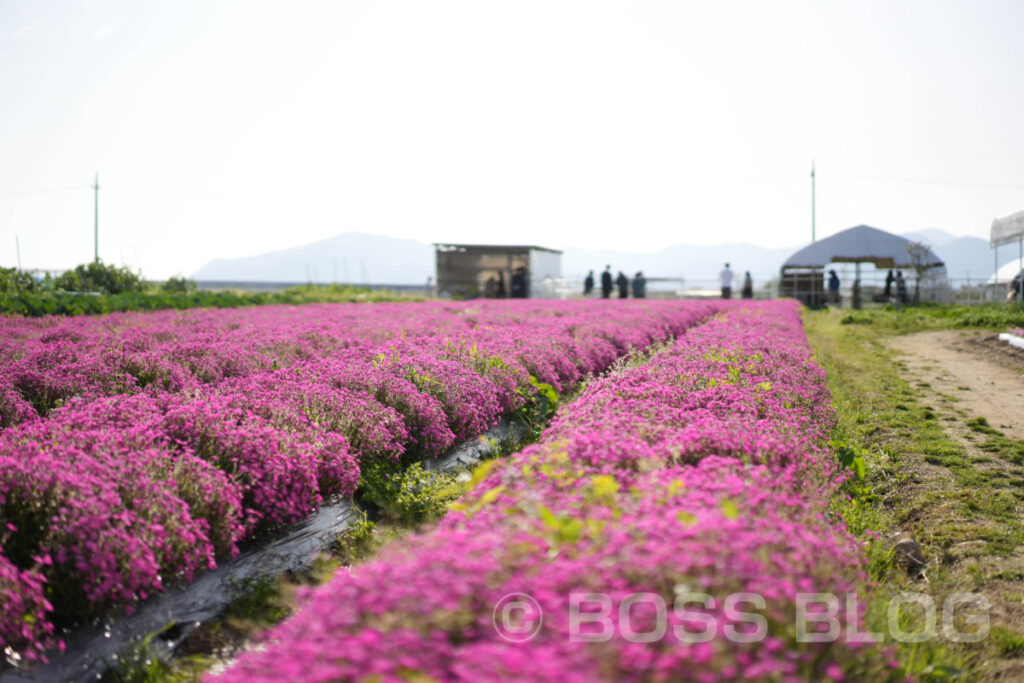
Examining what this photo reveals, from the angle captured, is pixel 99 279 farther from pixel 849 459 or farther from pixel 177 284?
pixel 849 459

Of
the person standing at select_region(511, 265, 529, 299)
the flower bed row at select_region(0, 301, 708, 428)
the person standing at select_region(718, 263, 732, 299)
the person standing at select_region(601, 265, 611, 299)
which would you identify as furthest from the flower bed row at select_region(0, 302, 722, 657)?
the person standing at select_region(718, 263, 732, 299)

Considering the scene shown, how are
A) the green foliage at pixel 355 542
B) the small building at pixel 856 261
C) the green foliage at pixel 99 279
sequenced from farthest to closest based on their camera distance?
the small building at pixel 856 261 → the green foliage at pixel 99 279 → the green foliage at pixel 355 542

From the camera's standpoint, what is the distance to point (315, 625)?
1902 mm

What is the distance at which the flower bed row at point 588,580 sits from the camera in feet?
5.80

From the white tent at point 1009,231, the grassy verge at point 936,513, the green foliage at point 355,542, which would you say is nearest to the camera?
the grassy verge at point 936,513

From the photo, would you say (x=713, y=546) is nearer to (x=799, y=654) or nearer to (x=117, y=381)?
(x=799, y=654)

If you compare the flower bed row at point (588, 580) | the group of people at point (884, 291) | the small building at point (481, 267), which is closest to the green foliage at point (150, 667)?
the flower bed row at point (588, 580)

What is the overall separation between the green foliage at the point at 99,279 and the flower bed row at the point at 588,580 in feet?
85.8

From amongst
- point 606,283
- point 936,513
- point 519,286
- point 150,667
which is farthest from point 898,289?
point 150,667

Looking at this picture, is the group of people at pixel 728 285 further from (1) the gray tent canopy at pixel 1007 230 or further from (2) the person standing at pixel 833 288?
(1) the gray tent canopy at pixel 1007 230

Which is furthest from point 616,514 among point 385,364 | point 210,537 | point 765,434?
point 385,364

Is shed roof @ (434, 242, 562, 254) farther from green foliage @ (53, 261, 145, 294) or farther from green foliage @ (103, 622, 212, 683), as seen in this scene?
green foliage @ (103, 622, 212, 683)

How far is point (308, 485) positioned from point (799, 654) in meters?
3.07

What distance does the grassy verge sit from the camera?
327 centimetres
